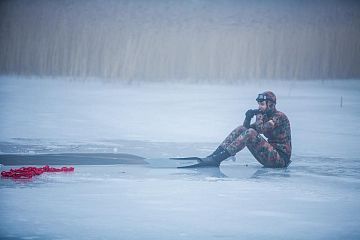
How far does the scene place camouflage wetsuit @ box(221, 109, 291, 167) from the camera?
28.3 feet

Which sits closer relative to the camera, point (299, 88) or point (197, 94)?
point (197, 94)

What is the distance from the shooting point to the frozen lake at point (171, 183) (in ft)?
18.7

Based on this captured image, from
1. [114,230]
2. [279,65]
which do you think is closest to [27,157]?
[114,230]

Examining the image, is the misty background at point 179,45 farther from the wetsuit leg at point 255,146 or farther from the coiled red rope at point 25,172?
the coiled red rope at point 25,172

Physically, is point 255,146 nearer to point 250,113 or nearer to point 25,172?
point 250,113

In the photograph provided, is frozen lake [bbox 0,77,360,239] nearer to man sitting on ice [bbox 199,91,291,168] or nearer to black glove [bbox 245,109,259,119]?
man sitting on ice [bbox 199,91,291,168]

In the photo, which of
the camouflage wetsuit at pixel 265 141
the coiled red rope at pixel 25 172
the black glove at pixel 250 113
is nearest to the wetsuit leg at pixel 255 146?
the camouflage wetsuit at pixel 265 141

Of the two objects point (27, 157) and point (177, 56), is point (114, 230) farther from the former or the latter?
point (177, 56)

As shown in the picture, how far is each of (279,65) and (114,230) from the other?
23.8 m

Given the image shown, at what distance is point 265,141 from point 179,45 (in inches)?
761

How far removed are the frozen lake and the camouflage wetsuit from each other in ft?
0.51

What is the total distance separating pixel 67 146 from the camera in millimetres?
10859

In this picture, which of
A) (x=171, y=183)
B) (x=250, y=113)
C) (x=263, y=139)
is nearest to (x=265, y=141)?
(x=263, y=139)

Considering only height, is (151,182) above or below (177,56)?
below
